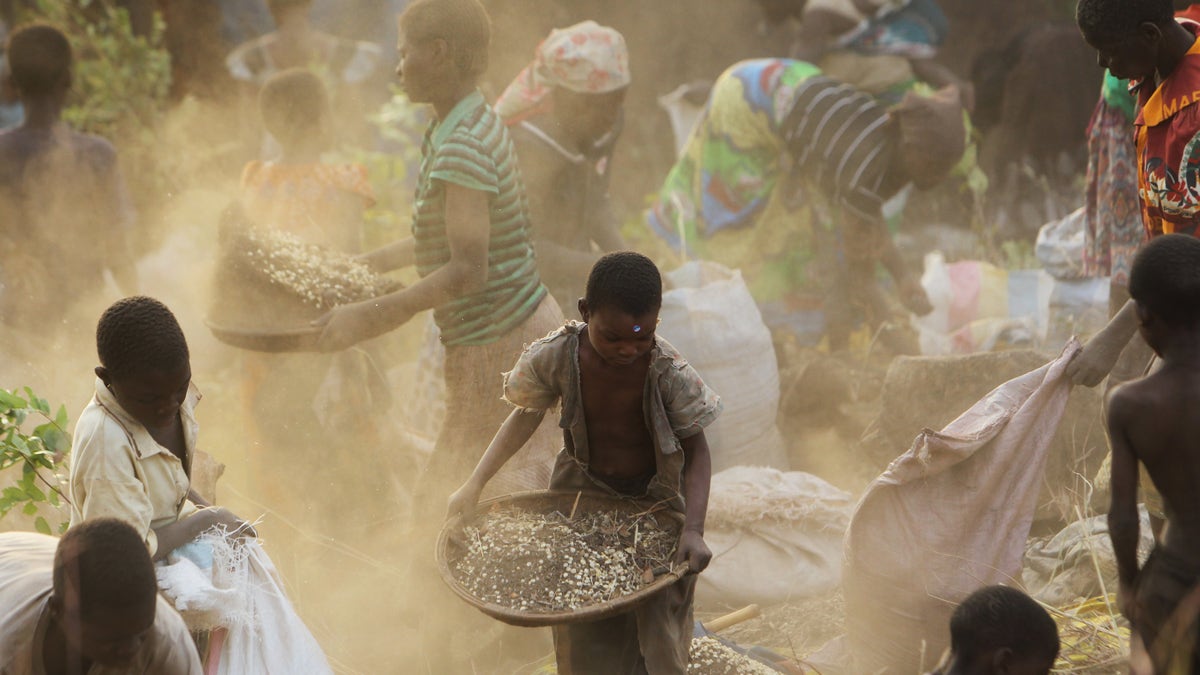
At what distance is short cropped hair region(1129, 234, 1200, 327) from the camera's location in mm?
2498

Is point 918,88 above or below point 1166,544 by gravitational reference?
above

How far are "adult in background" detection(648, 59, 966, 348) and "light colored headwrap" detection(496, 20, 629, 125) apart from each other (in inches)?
66.9

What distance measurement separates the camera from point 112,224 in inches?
219

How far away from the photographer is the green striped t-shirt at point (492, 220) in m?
3.79

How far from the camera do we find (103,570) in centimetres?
210

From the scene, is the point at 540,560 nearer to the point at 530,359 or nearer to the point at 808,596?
the point at 530,359

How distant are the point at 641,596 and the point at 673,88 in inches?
347

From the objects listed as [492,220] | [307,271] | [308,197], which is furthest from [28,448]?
[308,197]

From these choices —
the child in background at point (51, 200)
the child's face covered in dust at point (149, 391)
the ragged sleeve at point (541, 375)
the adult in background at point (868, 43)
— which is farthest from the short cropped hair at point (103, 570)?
the adult in background at point (868, 43)

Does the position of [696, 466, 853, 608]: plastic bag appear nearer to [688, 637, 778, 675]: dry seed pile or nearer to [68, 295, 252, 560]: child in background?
[688, 637, 778, 675]: dry seed pile

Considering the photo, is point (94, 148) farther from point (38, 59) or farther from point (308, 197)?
point (308, 197)

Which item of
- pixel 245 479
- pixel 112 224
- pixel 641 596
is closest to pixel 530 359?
pixel 641 596

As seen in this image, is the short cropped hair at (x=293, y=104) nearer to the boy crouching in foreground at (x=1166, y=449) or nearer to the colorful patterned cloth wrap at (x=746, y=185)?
the colorful patterned cloth wrap at (x=746, y=185)

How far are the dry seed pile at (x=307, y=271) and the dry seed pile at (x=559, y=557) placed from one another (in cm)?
137
